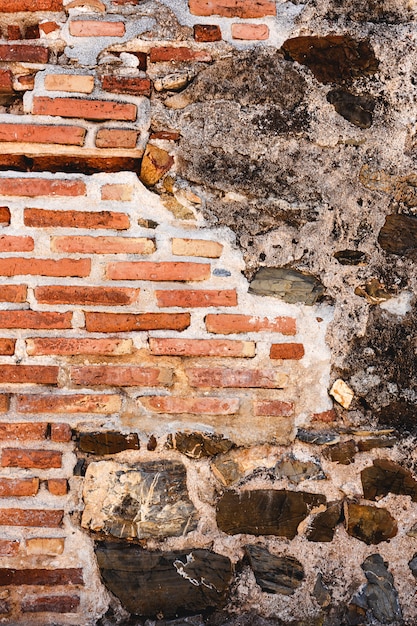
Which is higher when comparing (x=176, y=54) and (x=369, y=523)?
(x=176, y=54)

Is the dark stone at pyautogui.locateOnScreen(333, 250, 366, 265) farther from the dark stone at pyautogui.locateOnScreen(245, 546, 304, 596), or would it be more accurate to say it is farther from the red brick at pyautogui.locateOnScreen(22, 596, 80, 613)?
the red brick at pyautogui.locateOnScreen(22, 596, 80, 613)

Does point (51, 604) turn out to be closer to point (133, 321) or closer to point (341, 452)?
point (133, 321)

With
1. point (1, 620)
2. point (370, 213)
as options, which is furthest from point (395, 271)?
point (1, 620)

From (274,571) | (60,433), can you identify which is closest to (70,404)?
(60,433)

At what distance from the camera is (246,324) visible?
1.93m

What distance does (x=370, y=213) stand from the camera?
77.9 inches

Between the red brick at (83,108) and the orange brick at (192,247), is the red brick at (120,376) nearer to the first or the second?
the orange brick at (192,247)

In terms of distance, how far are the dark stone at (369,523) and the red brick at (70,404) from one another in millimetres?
832

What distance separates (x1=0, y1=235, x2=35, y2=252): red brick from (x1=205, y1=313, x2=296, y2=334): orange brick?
2.03 feet

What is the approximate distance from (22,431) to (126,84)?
1160 mm

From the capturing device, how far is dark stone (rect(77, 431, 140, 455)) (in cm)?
189

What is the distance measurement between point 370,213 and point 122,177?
83 centimetres

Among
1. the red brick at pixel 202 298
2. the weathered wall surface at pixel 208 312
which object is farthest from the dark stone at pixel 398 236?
the red brick at pixel 202 298

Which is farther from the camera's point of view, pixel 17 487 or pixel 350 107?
pixel 350 107
